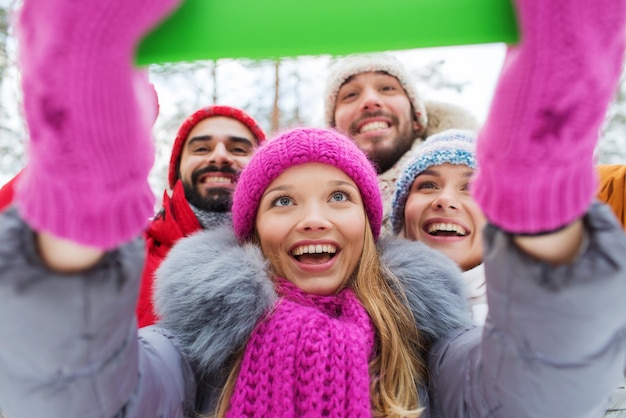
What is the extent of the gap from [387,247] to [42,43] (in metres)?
1.37

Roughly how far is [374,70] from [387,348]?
227cm

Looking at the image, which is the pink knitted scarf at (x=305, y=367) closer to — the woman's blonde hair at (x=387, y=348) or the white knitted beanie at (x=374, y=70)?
the woman's blonde hair at (x=387, y=348)

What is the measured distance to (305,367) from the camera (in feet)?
4.66

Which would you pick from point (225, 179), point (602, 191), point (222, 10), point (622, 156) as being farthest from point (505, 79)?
point (622, 156)

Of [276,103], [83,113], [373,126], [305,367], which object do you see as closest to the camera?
[83,113]

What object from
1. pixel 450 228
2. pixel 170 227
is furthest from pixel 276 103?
pixel 450 228

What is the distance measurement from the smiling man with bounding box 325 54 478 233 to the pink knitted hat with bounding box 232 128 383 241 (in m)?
1.12

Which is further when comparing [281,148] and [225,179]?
[225,179]

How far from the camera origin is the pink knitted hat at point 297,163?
179 cm

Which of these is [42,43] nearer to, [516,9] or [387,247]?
[516,9]

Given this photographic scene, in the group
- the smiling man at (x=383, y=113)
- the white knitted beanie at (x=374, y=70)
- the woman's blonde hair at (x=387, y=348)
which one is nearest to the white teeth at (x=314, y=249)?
the woman's blonde hair at (x=387, y=348)

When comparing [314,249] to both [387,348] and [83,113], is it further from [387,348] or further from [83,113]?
[83,113]

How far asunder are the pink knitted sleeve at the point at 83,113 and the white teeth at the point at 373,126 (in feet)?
8.19

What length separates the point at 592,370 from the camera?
37.4 inches
